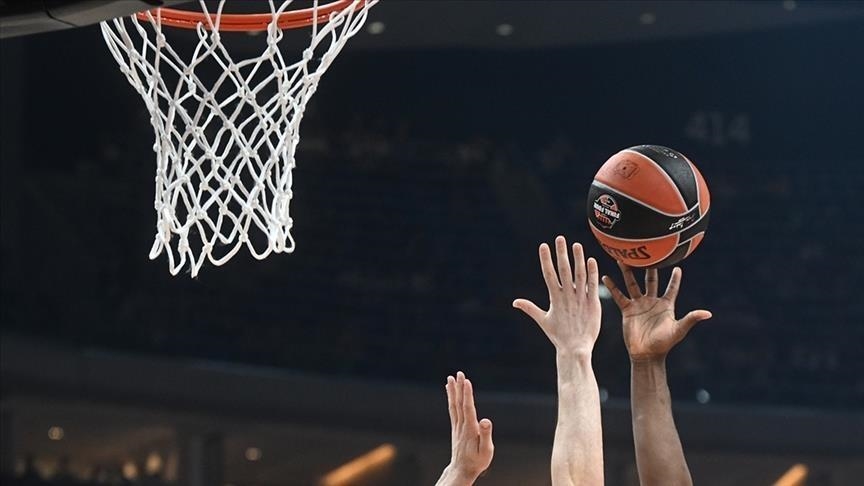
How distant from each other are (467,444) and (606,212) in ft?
2.58

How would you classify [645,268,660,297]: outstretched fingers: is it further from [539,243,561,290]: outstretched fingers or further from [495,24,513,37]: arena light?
[495,24,513,37]: arena light

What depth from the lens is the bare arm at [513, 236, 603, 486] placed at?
241cm

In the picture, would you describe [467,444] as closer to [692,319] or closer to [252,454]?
[692,319]

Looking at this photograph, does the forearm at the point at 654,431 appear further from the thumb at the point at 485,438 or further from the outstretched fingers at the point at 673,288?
the thumb at the point at 485,438

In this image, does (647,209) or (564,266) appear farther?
(647,209)

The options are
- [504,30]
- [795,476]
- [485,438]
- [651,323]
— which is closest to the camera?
[485,438]

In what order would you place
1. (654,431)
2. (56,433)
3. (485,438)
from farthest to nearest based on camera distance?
(56,433), (654,431), (485,438)

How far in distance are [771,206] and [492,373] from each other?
2480 mm

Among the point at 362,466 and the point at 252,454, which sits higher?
the point at 252,454

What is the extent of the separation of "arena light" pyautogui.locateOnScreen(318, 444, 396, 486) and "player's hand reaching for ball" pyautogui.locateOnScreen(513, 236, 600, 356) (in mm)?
6357

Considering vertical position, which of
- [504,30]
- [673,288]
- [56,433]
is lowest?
[673,288]

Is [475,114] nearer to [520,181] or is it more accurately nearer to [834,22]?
[520,181]

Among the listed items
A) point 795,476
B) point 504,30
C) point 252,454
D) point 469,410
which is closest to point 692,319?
point 469,410

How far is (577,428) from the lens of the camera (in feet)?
8.00
